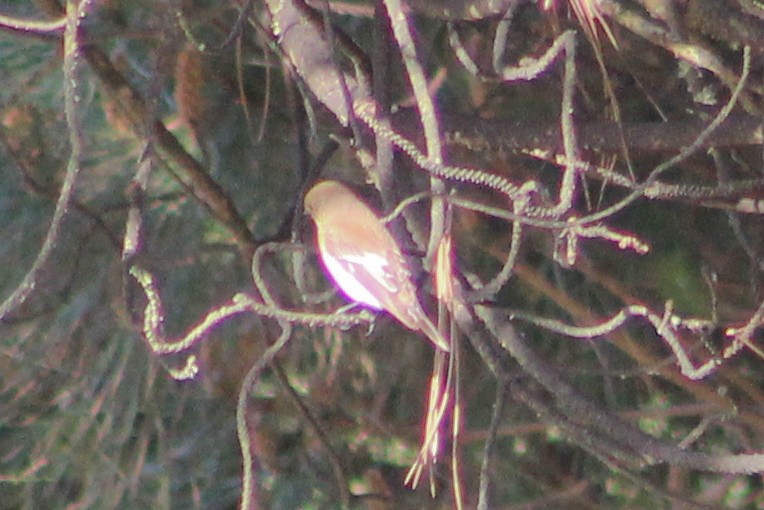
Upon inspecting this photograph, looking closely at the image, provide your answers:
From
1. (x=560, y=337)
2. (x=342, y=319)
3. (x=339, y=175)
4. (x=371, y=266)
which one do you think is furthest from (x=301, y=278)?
(x=560, y=337)

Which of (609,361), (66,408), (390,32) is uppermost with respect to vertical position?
(390,32)

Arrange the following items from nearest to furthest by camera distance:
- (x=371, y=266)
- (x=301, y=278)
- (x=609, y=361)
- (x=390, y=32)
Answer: (x=390, y=32) → (x=301, y=278) → (x=371, y=266) → (x=609, y=361)

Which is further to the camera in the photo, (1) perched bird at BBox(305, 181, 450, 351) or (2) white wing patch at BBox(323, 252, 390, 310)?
(2) white wing patch at BBox(323, 252, 390, 310)

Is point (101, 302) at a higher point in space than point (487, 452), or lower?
higher

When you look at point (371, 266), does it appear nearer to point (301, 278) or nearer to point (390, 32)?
point (301, 278)

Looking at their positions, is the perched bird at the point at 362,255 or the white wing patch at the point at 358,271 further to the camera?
the white wing patch at the point at 358,271

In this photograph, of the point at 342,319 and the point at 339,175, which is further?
the point at 339,175

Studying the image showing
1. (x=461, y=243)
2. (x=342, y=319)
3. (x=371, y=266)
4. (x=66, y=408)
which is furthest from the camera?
(x=66, y=408)

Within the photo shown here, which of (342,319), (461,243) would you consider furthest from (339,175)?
(342,319)
